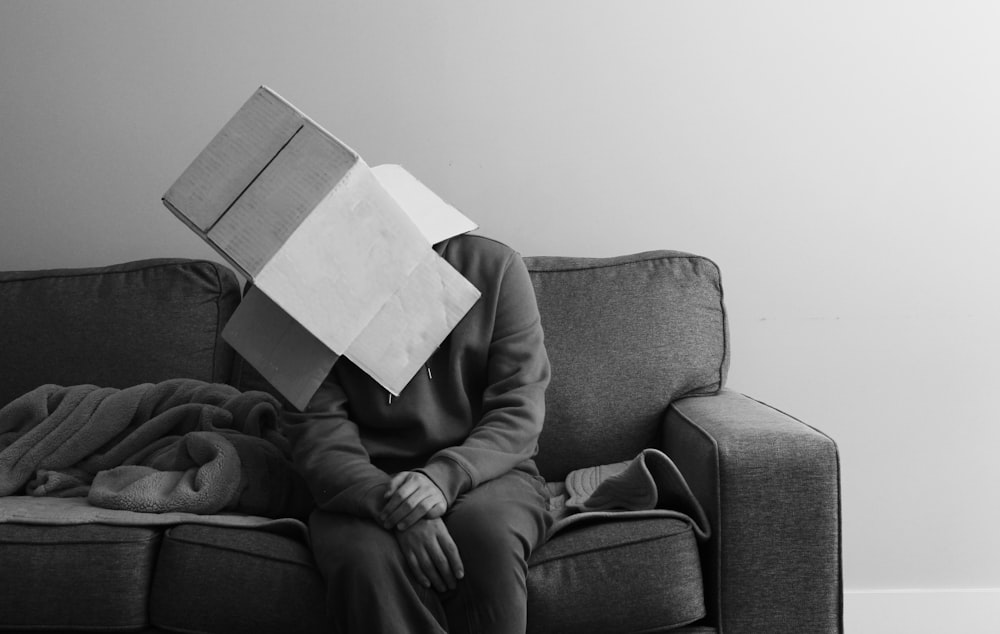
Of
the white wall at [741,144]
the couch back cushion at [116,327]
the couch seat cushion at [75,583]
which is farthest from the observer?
the white wall at [741,144]

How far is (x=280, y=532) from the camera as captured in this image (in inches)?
54.4

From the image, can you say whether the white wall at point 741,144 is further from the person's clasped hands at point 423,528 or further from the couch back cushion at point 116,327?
the person's clasped hands at point 423,528

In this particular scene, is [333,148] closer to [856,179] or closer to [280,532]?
[280,532]

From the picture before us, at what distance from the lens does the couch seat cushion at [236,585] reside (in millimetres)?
1268

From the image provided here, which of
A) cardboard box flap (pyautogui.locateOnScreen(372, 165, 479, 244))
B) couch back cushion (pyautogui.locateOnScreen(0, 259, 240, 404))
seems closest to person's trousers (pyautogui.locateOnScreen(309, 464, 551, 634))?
cardboard box flap (pyautogui.locateOnScreen(372, 165, 479, 244))

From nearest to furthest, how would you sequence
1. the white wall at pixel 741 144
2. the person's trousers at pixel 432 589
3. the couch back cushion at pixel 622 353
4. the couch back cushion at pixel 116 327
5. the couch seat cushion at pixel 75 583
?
1. the person's trousers at pixel 432 589
2. the couch seat cushion at pixel 75 583
3. the couch back cushion at pixel 622 353
4. the couch back cushion at pixel 116 327
5. the white wall at pixel 741 144

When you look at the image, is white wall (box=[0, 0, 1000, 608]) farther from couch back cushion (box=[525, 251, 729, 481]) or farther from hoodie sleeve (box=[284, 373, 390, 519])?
hoodie sleeve (box=[284, 373, 390, 519])

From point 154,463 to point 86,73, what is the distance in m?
1.09

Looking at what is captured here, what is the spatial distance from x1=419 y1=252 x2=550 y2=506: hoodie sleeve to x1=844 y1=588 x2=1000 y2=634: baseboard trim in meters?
1.10

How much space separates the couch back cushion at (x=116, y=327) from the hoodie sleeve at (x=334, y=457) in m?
0.54

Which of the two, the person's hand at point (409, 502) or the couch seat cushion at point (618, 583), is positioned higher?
the person's hand at point (409, 502)

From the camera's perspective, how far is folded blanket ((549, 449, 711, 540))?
4.48 ft

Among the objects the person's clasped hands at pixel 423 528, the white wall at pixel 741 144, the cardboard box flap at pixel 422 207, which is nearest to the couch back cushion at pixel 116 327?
the white wall at pixel 741 144

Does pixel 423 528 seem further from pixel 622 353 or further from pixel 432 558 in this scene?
pixel 622 353
